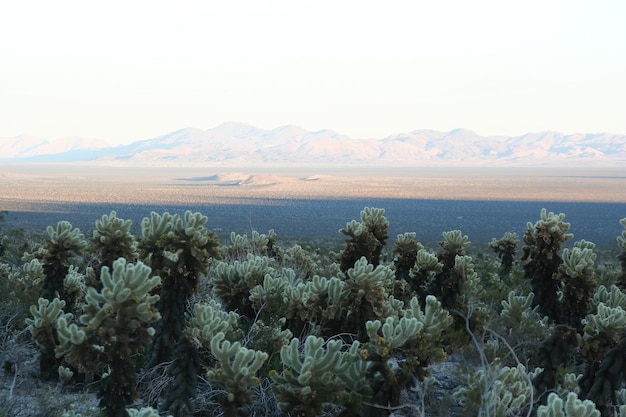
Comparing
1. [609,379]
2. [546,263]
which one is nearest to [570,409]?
[609,379]

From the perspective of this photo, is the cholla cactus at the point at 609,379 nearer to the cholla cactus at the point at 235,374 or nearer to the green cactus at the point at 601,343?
the green cactus at the point at 601,343

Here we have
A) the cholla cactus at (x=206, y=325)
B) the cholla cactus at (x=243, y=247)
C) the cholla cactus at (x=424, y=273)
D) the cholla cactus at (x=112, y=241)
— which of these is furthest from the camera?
the cholla cactus at (x=243, y=247)

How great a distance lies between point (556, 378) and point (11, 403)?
5767 millimetres

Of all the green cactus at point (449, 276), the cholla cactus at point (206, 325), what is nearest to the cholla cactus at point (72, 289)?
the cholla cactus at point (206, 325)

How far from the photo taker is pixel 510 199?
61.3 metres

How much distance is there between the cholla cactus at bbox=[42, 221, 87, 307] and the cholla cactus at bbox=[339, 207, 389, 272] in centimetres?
418

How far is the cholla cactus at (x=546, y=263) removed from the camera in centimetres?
961

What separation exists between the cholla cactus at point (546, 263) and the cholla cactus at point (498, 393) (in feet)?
10.6

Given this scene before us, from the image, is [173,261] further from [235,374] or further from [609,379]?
[609,379]

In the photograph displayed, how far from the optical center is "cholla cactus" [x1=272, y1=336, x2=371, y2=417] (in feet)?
18.1

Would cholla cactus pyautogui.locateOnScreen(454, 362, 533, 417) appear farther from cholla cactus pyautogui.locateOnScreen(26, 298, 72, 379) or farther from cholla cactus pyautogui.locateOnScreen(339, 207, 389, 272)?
cholla cactus pyautogui.locateOnScreen(26, 298, 72, 379)

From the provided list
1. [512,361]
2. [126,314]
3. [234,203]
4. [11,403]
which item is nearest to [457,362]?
[512,361]

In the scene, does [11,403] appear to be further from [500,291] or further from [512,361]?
[500,291]

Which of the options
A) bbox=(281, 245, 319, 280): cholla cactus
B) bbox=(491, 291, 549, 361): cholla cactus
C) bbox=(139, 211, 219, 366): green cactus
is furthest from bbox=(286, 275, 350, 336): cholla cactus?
bbox=(281, 245, 319, 280): cholla cactus
